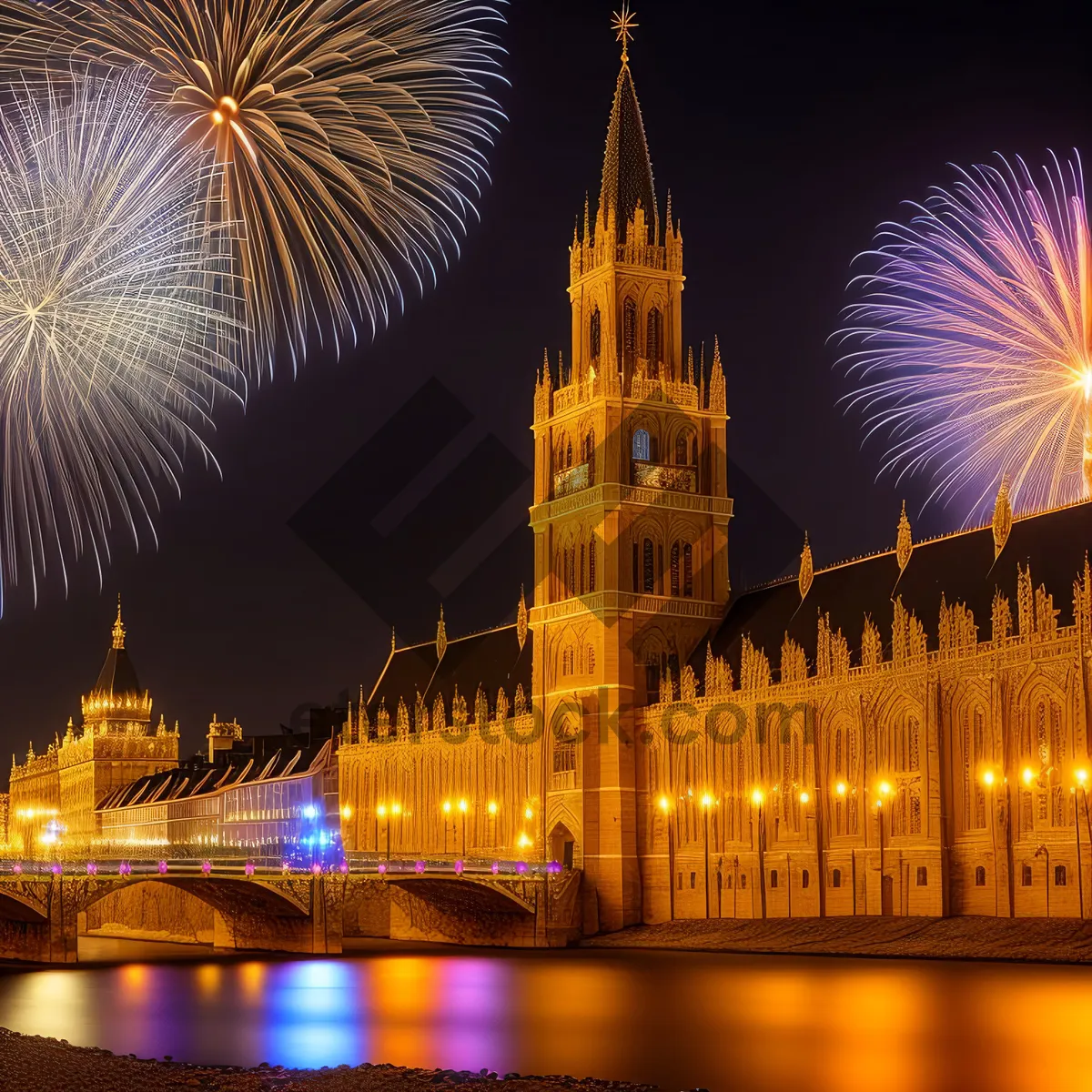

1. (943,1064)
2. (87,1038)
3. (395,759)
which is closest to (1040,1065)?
(943,1064)

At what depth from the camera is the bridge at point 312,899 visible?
9125cm

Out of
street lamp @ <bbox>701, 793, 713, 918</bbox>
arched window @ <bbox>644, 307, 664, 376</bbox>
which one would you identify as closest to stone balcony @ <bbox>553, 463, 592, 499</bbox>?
arched window @ <bbox>644, 307, 664, 376</bbox>

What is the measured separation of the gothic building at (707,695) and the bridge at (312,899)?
419cm

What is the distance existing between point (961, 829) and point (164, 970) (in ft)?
125

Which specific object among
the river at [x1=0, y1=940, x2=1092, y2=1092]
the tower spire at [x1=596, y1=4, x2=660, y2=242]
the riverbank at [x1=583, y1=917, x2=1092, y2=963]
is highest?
the tower spire at [x1=596, y1=4, x2=660, y2=242]

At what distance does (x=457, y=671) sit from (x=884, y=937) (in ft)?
194

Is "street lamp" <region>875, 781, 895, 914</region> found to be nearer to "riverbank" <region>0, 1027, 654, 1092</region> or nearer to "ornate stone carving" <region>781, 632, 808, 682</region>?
"ornate stone carving" <region>781, 632, 808, 682</region>

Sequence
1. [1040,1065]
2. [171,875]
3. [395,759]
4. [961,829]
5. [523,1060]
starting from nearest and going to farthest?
[1040,1065], [523,1060], [961,829], [171,875], [395,759]

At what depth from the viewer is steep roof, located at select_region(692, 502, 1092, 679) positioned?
3447 inches

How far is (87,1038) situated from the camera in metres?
55.9

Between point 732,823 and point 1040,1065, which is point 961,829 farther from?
point 1040,1065

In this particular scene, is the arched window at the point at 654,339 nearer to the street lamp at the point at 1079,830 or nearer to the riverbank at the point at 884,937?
the riverbank at the point at 884,937

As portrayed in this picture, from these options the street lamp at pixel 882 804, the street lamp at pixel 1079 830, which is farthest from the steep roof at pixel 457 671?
the street lamp at pixel 1079 830

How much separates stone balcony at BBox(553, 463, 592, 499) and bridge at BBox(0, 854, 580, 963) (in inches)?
936
